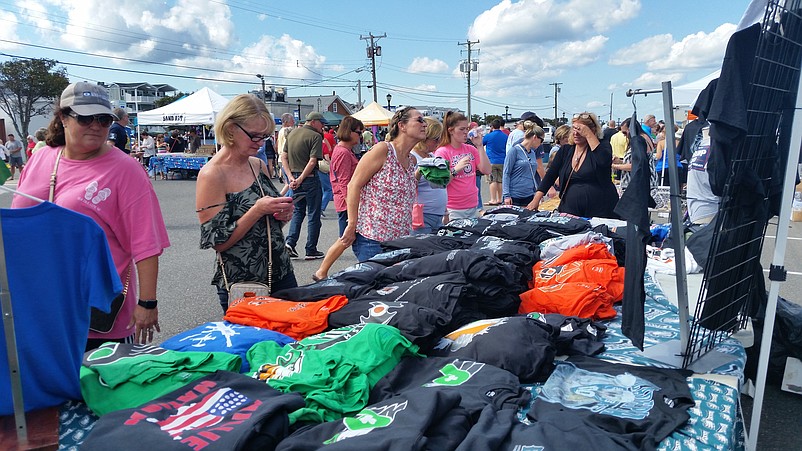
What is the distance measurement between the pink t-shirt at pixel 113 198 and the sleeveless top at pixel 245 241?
348 millimetres

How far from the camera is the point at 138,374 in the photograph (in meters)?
1.79

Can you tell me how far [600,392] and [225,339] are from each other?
1.46 m

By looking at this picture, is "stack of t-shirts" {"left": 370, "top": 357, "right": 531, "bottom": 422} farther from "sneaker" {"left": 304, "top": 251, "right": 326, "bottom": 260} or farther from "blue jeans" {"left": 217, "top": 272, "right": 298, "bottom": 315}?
"sneaker" {"left": 304, "top": 251, "right": 326, "bottom": 260}

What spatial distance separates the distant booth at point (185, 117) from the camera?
60.2 ft

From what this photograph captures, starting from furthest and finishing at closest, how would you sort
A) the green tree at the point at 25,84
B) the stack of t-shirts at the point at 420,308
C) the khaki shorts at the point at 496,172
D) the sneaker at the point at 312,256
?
the green tree at the point at 25,84
the khaki shorts at the point at 496,172
the sneaker at the point at 312,256
the stack of t-shirts at the point at 420,308

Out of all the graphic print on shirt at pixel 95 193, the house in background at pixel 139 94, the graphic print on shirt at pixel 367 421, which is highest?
the house in background at pixel 139 94

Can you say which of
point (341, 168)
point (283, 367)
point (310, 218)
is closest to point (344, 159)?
point (341, 168)

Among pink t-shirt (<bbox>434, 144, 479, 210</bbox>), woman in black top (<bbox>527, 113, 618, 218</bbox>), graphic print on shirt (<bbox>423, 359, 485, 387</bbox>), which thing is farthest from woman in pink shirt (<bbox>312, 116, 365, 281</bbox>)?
graphic print on shirt (<bbox>423, 359, 485, 387</bbox>)

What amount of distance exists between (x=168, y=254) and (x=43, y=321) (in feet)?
21.6

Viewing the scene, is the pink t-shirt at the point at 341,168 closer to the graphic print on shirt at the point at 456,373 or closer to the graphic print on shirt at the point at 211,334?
the graphic print on shirt at the point at 211,334

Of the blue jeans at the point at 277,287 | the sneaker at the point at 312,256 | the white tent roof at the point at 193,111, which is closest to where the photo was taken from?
the blue jeans at the point at 277,287

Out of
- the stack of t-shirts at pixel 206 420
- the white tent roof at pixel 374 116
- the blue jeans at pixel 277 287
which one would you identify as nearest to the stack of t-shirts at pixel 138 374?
the stack of t-shirts at pixel 206 420

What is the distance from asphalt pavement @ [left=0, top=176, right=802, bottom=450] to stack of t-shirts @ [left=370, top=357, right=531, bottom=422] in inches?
80.0

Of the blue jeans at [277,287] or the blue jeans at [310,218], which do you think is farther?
the blue jeans at [310,218]
